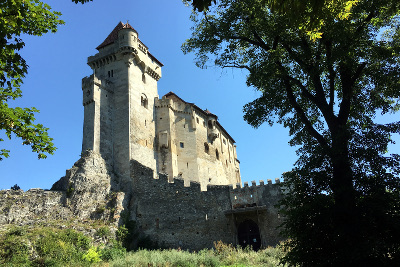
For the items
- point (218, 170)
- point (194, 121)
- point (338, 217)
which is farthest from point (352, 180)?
point (218, 170)

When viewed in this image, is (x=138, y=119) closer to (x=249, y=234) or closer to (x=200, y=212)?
(x=200, y=212)

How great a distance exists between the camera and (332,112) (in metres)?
12.5

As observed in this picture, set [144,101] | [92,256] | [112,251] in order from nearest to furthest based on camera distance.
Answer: [92,256], [112,251], [144,101]

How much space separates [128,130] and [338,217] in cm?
2490

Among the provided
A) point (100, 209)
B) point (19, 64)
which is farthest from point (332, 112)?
point (100, 209)

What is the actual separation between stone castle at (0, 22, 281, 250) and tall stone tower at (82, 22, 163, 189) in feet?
0.34

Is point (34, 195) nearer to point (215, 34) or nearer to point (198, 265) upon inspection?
point (198, 265)

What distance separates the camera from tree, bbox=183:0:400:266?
9.49 meters

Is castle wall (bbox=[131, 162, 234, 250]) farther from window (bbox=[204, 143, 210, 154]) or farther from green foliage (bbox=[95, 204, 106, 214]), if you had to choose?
window (bbox=[204, 143, 210, 154])

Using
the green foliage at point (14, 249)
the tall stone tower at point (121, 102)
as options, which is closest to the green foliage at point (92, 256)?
the green foliage at point (14, 249)

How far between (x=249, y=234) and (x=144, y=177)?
1035cm

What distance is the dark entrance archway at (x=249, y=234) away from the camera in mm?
25891

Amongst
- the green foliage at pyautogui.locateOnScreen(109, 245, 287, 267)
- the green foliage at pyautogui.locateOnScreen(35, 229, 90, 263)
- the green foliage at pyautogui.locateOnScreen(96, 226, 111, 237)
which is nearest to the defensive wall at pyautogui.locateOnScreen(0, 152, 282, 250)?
the green foliage at pyautogui.locateOnScreen(96, 226, 111, 237)

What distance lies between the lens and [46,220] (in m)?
23.2
